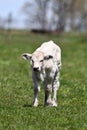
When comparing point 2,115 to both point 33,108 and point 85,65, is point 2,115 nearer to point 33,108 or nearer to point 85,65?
point 33,108

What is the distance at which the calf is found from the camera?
1334cm

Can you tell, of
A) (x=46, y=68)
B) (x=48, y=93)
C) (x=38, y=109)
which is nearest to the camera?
(x=38, y=109)

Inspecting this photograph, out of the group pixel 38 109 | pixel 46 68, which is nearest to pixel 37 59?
pixel 46 68

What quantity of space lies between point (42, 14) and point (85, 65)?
9292 cm

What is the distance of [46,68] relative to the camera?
536 inches

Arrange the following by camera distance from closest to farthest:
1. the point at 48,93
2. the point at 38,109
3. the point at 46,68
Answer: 1. the point at 38,109
2. the point at 46,68
3. the point at 48,93

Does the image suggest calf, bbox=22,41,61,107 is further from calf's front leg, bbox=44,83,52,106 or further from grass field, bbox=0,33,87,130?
grass field, bbox=0,33,87,130

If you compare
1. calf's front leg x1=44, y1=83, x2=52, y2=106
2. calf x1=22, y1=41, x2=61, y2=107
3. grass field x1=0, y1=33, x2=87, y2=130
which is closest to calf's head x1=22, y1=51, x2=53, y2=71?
calf x1=22, y1=41, x2=61, y2=107

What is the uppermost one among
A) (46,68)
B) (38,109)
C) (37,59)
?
(37,59)

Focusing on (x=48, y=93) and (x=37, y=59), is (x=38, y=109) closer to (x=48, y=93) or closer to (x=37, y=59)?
(x=48, y=93)

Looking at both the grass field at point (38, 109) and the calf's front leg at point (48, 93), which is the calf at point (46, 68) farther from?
the grass field at point (38, 109)

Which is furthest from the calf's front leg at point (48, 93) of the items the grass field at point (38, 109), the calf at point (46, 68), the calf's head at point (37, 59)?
the calf's head at point (37, 59)

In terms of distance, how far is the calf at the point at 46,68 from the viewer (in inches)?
525

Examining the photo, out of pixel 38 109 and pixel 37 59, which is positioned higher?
pixel 37 59
